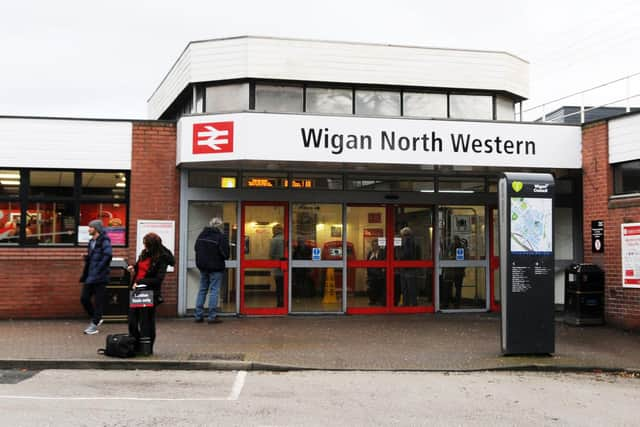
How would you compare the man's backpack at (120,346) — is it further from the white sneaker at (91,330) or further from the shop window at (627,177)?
the shop window at (627,177)

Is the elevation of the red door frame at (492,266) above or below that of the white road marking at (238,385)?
above

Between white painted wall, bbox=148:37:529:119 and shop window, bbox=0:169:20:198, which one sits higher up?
white painted wall, bbox=148:37:529:119

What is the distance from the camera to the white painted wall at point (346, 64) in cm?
1396

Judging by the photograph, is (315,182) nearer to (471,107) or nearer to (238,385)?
(471,107)

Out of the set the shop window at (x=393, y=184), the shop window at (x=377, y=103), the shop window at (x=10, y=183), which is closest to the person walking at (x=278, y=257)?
the shop window at (x=393, y=184)

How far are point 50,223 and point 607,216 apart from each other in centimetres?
1078

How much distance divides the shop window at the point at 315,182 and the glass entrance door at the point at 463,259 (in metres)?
2.45

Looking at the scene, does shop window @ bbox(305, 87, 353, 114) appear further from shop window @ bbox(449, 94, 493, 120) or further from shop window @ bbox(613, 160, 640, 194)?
shop window @ bbox(613, 160, 640, 194)

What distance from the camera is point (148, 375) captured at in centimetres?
823

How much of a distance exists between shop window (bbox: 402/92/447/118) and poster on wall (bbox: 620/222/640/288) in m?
4.70

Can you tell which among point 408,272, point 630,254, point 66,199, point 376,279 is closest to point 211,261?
point 66,199

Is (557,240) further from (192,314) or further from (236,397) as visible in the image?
(236,397)

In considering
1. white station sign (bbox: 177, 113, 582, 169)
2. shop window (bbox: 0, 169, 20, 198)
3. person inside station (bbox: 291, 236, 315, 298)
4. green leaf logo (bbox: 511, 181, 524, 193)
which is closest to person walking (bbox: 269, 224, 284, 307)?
person inside station (bbox: 291, 236, 315, 298)

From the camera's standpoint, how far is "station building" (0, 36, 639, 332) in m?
12.5
